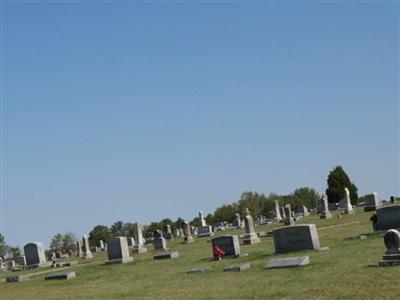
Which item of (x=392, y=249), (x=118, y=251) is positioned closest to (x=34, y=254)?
(x=118, y=251)

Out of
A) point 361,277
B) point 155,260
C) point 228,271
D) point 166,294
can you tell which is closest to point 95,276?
point 155,260

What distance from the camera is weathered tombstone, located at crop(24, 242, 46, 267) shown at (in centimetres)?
4359

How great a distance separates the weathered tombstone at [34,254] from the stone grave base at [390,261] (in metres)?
32.7

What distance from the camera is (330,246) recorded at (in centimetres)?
2308

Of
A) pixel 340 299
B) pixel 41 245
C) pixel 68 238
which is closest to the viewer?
pixel 340 299

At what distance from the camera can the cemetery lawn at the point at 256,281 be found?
43.5 ft

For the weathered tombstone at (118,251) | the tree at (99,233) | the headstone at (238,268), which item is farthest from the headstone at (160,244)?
the tree at (99,233)

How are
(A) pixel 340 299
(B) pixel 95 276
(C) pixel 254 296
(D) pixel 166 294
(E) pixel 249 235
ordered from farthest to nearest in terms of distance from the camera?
1. (E) pixel 249 235
2. (B) pixel 95 276
3. (D) pixel 166 294
4. (C) pixel 254 296
5. (A) pixel 340 299

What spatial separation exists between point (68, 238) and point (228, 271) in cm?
7412

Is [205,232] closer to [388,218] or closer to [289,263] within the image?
[388,218]

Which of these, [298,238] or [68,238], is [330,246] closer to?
[298,238]

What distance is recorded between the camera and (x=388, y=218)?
82.1ft

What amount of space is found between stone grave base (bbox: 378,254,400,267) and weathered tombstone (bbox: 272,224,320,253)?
7295 mm

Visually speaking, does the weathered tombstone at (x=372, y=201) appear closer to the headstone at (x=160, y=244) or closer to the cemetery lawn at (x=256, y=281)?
the headstone at (x=160, y=244)
